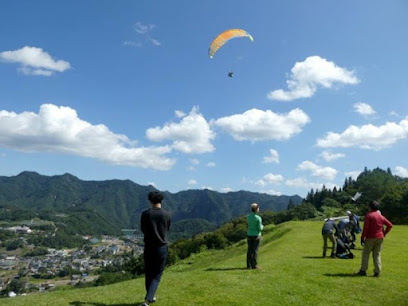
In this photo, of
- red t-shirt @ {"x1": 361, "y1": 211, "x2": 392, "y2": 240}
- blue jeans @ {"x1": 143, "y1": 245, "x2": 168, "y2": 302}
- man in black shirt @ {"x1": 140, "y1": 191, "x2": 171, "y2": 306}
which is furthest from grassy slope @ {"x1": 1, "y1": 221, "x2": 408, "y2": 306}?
red t-shirt @ {"x1": 361, "y1": 211, "x2": 392, "y2": 240}

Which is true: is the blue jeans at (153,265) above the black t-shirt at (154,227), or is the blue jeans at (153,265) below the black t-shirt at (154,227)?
below

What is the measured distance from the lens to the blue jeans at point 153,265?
36.5ft

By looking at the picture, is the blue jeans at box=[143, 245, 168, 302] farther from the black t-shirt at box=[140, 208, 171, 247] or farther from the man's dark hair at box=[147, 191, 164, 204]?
the man's dark hair at box=[147, 191, 164, 204]

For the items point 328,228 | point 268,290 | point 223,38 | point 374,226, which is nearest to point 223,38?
point 223,38

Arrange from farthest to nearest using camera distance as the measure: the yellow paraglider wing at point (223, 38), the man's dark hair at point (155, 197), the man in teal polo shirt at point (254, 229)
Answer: the yellow paraglider wing at point (223, 38), the man in teal polo shirt at point (254, 229), the man's dark hair at point (155, 197)

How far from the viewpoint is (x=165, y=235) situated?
1120 centimetres

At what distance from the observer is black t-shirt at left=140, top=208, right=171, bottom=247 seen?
436 inches

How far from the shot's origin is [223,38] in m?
35.2

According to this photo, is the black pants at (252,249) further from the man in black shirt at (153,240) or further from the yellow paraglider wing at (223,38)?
the yellow paraglider wing at (223,38)

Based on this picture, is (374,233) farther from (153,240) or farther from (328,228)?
(153,240)

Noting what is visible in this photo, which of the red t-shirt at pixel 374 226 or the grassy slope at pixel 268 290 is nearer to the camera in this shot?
the grassy slope at pixel 268 290

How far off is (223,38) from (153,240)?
1093 inches

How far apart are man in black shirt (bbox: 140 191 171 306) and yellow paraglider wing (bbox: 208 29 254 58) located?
2608 centimetres

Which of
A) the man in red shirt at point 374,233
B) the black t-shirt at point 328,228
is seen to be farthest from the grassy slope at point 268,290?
the black t-shirt at point 328,228
